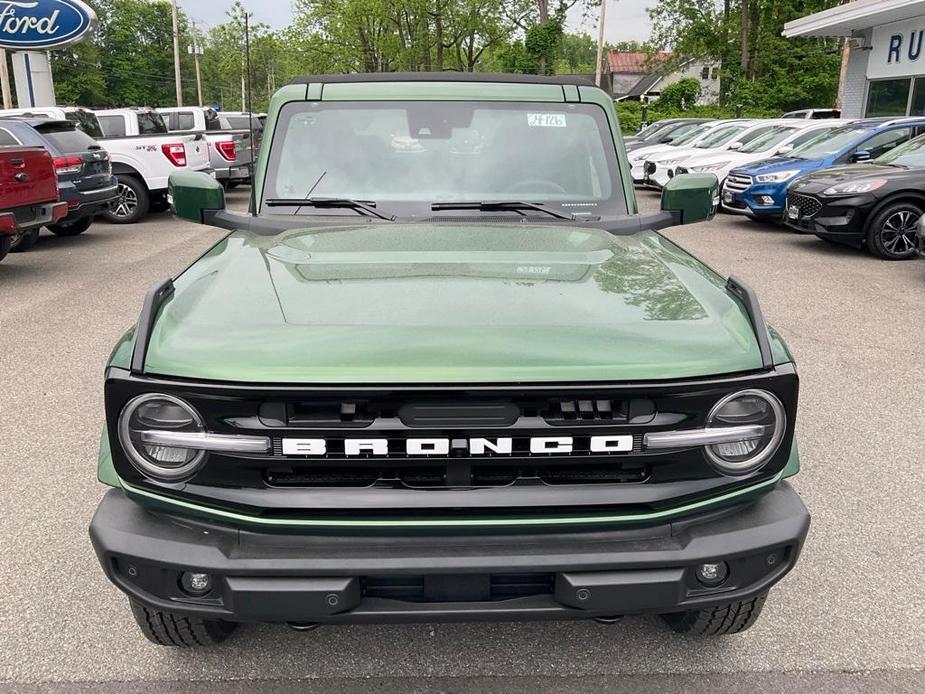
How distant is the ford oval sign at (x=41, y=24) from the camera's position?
20.6 metres

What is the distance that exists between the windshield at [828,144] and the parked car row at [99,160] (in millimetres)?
8469

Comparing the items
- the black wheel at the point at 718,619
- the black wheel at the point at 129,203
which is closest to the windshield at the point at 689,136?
the black wheel at the point at 129,203

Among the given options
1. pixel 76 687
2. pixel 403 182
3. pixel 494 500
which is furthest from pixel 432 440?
pixel 403 182

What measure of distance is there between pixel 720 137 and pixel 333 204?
56.8ft

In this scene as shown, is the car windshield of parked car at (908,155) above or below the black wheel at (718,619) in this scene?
above

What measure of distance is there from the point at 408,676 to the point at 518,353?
1.22 meters

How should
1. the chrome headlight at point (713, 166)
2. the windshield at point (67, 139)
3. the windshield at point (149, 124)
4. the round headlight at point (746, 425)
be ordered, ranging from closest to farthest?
the round headlight at point (746, 425) < the windshield at point (67, 139) < the windshield at point (149, 124) < the chrome headlight at point (713, 166)

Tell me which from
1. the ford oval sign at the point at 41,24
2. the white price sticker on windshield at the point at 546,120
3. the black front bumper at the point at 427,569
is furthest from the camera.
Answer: the ford oval sign at the point at 41,24

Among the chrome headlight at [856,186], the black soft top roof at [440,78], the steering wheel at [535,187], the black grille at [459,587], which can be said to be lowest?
the black grille at [459,587]

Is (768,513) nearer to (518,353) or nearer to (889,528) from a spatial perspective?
(518,353)

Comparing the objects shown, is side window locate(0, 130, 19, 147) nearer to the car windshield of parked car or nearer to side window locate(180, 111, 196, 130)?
side window locate(180, 111, 196, 130)

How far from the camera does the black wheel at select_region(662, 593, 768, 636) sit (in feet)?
8.59

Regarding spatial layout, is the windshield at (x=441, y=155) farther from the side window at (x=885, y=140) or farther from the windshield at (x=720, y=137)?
the windshield at (x=720, y=137)

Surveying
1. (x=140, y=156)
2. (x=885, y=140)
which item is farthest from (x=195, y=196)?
(x=885, y=140)
